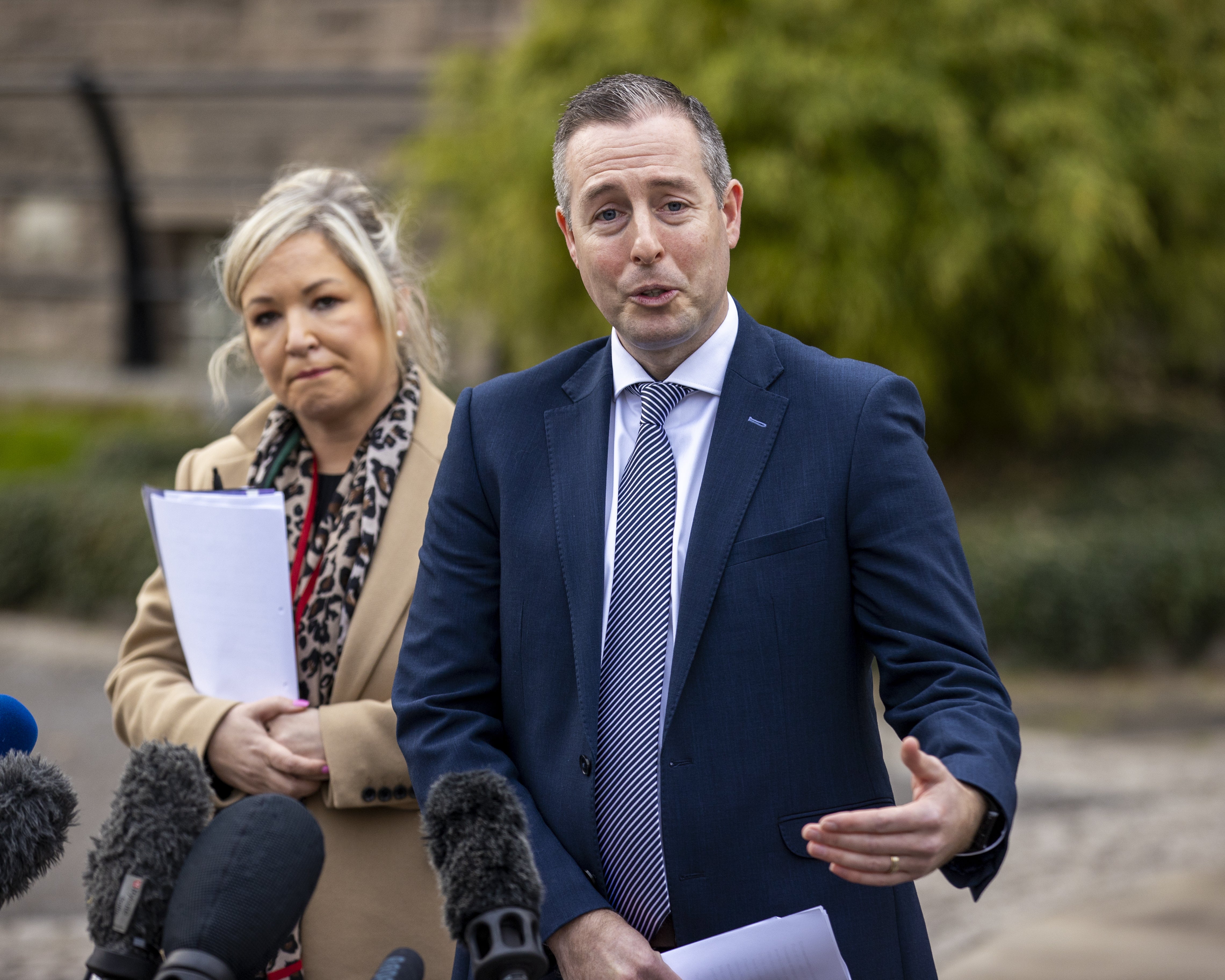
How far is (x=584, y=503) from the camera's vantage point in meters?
1.83

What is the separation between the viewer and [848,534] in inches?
68.5

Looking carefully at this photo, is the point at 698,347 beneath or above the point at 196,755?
above

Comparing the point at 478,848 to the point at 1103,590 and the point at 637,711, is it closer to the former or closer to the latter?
the point at 637,711

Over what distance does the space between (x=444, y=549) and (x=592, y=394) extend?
1.02 feet

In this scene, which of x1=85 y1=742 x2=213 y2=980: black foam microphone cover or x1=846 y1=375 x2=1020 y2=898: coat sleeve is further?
x1=846 y1=375 x2=1020 y2=898: coat sleeve

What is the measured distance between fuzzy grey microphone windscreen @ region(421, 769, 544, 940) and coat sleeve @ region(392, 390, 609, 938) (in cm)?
33

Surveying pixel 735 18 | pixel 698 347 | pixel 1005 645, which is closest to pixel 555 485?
pixel 698 347

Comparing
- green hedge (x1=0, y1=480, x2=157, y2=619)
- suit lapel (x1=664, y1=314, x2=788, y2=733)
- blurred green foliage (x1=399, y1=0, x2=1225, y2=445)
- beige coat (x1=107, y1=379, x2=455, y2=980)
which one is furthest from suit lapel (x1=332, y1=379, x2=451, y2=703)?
green hedge (x1=0, y1=480, x2=157, y2=619)

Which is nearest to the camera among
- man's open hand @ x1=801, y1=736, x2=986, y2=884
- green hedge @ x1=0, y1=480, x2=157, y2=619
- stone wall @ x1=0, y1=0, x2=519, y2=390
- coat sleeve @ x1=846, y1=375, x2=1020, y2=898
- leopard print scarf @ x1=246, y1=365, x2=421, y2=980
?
man's open hand @ x1=801, y1=736, x2=986, y2=884

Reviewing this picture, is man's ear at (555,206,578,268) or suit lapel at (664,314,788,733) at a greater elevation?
man's ear at (555,206,578,268)

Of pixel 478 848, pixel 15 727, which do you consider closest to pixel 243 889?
pixel 478 848

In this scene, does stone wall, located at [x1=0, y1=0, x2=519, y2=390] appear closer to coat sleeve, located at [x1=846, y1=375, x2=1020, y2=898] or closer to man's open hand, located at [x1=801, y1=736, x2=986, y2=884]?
coat sleeve, located at [x1=846, y1=375, x2=1020, y2=898]

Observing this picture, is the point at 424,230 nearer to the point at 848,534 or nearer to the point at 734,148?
the point at 734,148

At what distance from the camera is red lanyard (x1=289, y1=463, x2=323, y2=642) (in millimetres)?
2328
